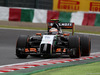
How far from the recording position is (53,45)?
1287 cm

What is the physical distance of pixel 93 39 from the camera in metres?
19.5

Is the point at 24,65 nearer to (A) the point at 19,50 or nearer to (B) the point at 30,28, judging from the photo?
(A) the point at 19,50

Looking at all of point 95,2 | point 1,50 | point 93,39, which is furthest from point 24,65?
point 95,2

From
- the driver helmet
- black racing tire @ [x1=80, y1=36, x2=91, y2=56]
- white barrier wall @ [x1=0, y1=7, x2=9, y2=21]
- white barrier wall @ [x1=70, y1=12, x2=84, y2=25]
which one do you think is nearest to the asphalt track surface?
the driver helmet

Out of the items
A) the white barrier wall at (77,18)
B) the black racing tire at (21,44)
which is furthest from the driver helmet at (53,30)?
the white barrier wall at (77,18)

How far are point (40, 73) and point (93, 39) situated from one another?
10.6m

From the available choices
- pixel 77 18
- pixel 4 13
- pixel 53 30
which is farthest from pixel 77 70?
pixel 4 13

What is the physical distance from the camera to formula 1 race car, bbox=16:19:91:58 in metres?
12.5

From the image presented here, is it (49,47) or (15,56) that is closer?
(49,47)

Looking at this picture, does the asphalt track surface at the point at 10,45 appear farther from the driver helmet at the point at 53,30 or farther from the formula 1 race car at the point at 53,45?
the driver helmet at the point at 53,30

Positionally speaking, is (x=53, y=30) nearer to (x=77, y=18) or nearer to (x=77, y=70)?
(x=77, y=70)

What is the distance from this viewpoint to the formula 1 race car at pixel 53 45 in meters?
12.5

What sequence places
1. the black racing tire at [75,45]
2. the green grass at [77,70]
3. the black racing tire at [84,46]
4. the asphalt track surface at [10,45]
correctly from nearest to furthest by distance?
1. the green grass at [77,70]
2. the asphalt track surface at [10,45]
3. the black racing tire at [75,45]
4. the black racing tire at [84,46]

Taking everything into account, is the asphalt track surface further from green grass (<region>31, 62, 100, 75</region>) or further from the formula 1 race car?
green grass (<region>31, 62, 100, 75</region>)
